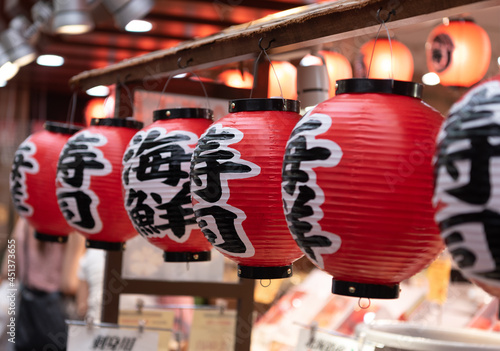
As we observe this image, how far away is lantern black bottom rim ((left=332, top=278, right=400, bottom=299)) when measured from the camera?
149 cm

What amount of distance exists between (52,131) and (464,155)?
2201 mm

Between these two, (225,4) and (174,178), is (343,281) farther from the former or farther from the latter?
(225,4)

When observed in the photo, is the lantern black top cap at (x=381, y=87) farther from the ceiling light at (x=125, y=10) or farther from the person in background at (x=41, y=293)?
the person in background at (x=41, y=293)

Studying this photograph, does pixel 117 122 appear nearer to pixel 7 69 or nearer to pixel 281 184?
pixel 281 184

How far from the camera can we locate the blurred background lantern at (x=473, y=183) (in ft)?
3.43

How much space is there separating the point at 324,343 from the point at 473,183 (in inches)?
65.7

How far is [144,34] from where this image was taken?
7.20 m

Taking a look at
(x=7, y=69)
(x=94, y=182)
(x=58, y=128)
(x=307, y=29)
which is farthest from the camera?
(x=7, y=69)

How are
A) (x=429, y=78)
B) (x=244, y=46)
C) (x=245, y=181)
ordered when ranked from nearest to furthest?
(x=245, y=181), (x=244, y=46), (x=429, y=78)

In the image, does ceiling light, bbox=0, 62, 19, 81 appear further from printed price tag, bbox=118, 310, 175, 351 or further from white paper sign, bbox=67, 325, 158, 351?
white paper sign, bbox=67, 325, 158, 351

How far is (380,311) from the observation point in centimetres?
376

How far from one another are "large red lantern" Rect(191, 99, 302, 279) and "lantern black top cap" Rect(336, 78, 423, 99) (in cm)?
29

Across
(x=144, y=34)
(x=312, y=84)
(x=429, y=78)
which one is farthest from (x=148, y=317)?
(x=429, y=78)

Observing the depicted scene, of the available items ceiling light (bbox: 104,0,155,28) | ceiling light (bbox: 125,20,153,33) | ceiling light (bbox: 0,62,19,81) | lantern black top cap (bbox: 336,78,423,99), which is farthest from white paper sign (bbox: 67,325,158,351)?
ceiling light (bbox: 0,62,19,81)
